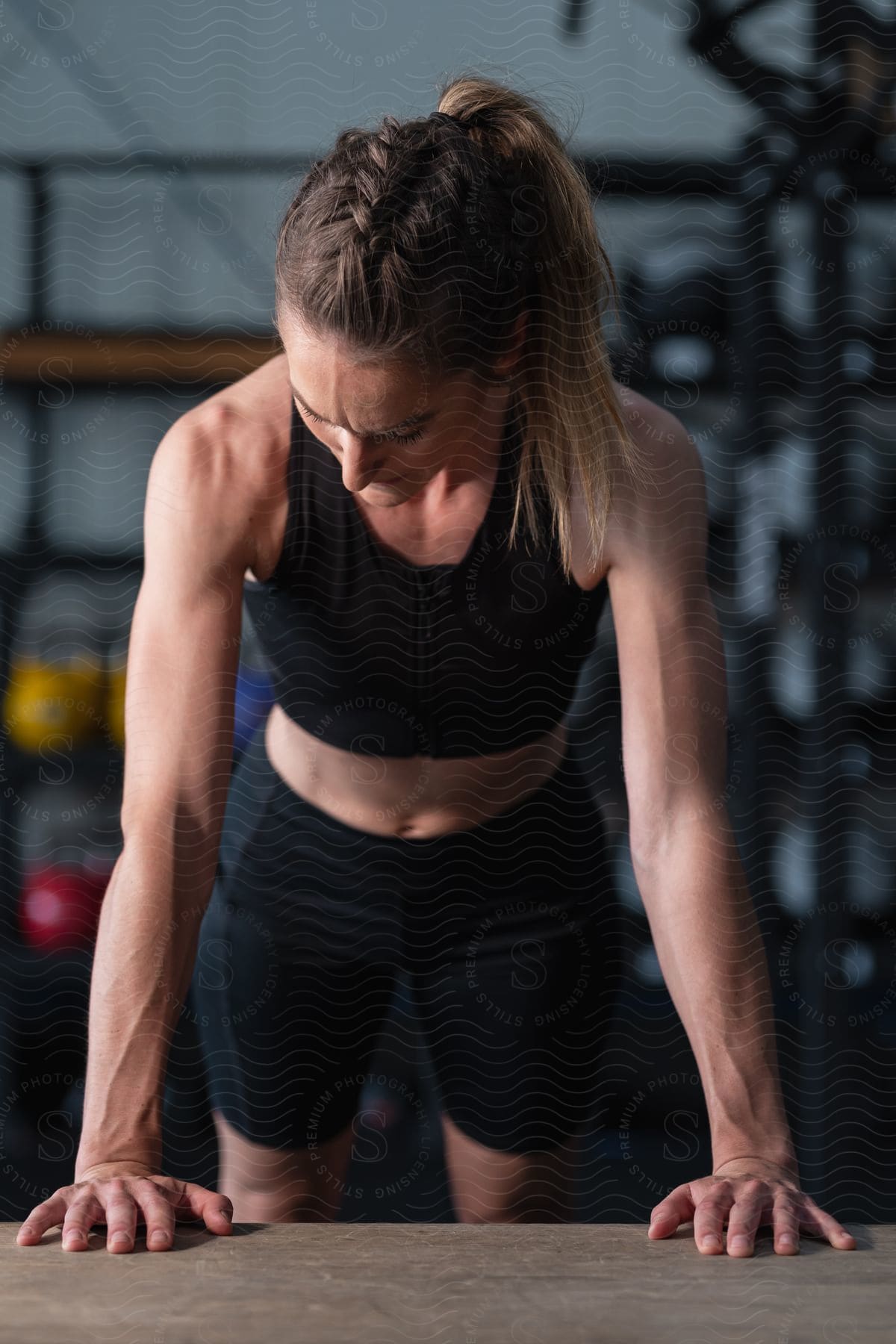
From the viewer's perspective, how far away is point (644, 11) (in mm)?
943

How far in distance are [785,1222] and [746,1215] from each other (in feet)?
0.06

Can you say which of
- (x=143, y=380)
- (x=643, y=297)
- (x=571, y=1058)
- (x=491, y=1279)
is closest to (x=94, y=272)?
(x=143, y=380)

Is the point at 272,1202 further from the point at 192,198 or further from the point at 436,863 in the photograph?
the point at 192,198

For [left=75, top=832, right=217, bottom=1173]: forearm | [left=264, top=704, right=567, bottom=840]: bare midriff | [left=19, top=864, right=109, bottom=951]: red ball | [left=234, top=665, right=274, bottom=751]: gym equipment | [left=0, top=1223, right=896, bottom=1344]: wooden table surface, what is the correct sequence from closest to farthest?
1. [left=0, top=1223, right=896, bottom=1344]: wooden table surface
2. [left=75, top=832, right=217, bottom=1173]: forearm
3. [left=264, top=704, right=567, bottom=840]: bare midriff
4. [left=234, top=665, right=274, bottom=751]: gym equipment
5. [left=19, top=864, right=109, bottom=951]: red ball

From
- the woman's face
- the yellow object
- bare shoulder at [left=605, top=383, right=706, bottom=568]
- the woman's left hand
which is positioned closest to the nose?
the woman's face

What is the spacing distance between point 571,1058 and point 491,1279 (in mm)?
295

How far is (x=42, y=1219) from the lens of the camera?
0.50 m

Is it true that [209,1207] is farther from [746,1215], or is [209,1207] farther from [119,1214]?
[746,1215]

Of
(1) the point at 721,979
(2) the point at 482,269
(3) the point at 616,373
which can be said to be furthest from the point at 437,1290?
(3) the point at 616,373

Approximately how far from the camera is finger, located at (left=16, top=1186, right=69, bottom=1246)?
49 cm

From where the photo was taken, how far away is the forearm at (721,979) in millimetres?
579

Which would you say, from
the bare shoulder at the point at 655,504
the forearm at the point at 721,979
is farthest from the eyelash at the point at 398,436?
the forearm at the point at 721,979

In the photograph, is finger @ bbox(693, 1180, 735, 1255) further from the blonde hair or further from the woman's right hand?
the blonde hair

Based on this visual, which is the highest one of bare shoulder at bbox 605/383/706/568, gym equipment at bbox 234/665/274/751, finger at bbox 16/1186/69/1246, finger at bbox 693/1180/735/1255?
bare shoulder at bbox 605/383/706/568
